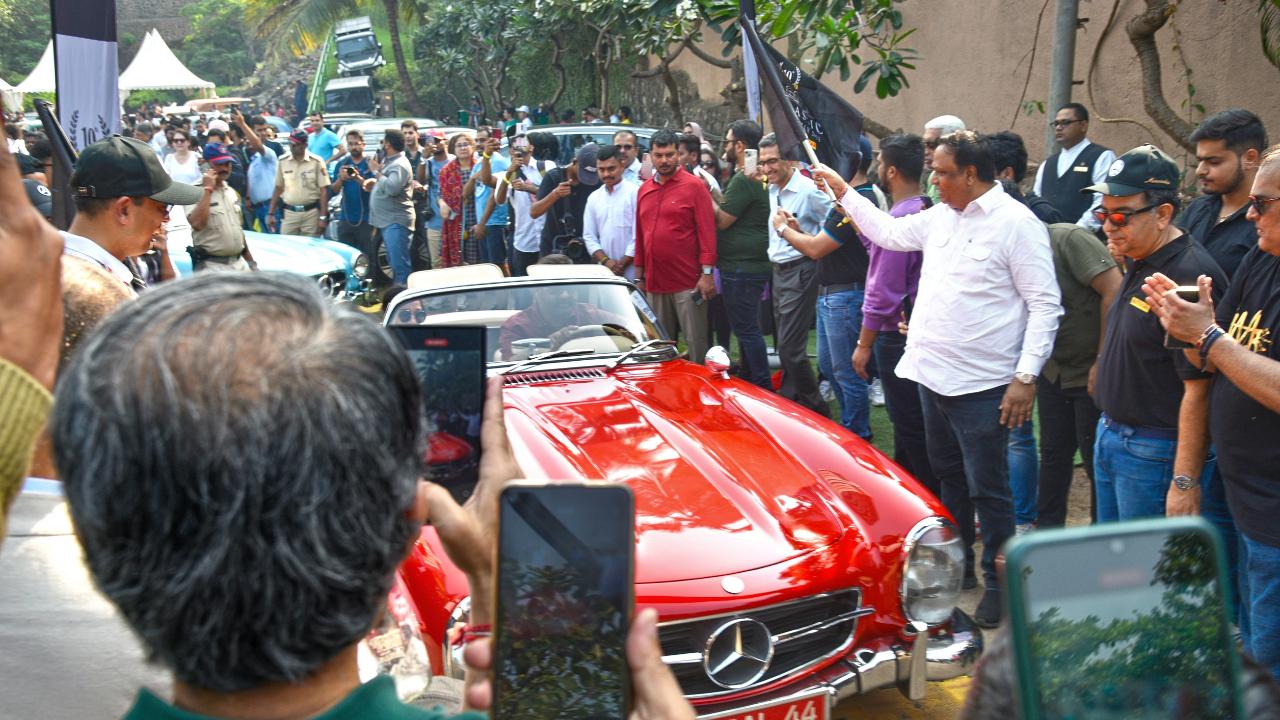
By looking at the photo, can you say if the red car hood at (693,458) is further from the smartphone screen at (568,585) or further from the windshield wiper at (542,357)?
the smartphone screen at (568,585)

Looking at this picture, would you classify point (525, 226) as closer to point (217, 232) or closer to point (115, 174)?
point (217, 232)

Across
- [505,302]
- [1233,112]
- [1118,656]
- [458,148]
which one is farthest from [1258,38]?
[1118,656]

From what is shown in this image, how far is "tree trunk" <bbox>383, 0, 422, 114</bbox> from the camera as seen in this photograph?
32.8 meters

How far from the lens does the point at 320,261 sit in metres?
10.3

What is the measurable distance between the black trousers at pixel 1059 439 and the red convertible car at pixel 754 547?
3.58 ft

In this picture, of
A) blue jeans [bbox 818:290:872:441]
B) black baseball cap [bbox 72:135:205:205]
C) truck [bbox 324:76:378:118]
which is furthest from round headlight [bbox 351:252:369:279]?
truck [bbox 324:76:378:118]

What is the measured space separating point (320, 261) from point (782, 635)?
7755 millimetres

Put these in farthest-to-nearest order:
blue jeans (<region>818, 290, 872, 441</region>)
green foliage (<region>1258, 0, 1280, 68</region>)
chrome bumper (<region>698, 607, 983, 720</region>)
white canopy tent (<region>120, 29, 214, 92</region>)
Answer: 1. white canopy tent (<region>120, 29, 214, 92</region>)
2. green foliage (<region>1258, 0, 1280, 68</region>)
3. blue jeans (<region>818, 290, 872, 441</region>)
4. chrome bumper (<region>698, 607, 983, 720</region>)

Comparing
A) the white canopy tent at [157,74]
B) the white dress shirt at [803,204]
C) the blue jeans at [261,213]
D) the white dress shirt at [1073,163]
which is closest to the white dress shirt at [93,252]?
the white dress shirt at [803,204]

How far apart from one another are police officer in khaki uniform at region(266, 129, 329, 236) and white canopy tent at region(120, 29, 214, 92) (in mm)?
19309

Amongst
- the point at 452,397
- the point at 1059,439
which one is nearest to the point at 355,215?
the point at 1059,439

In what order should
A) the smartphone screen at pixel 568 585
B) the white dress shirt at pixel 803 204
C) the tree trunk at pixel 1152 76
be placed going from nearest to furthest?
the smartphone screen at pixel 568 585, the white dress shirt at pixel 803 204, the tree trunk at pixel 1152 76

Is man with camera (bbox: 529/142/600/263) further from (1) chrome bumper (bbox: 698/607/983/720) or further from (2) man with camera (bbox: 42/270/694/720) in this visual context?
(2) man with camera (bbox: 42/270/694/720)

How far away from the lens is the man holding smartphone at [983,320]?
4.51 metres
